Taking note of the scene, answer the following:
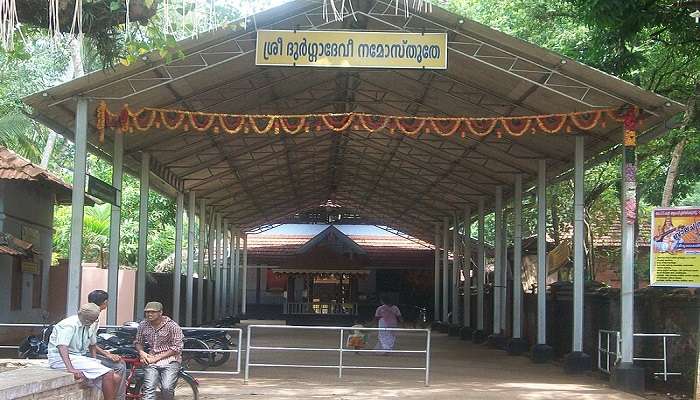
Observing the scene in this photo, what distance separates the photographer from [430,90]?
16016 mm

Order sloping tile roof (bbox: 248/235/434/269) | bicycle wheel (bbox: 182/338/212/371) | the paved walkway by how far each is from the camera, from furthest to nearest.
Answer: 1. sloping tile roof (bbox: 248/235/434/269)
2. bicycle wheel (bbox: 182/338/212/371)
3. the paved walkway

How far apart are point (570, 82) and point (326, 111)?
7097mm

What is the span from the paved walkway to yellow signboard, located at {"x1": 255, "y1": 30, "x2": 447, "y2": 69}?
4411 mm

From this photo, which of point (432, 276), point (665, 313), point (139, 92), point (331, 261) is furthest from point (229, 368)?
point (432, 276)

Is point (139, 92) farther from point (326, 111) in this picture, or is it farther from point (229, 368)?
point (326, 111)

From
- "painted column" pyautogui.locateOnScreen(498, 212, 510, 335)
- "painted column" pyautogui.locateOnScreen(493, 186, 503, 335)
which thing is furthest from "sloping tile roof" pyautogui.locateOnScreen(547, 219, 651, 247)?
"painted column" pyautogui.locateOnScreen(493, 186, 503, 335)

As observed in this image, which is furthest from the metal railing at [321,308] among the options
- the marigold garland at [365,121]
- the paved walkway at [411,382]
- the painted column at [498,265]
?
the marigold garland at [365,121]

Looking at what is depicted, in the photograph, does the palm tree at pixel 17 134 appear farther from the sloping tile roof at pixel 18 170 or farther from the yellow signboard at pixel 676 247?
the yellow signboard at pixel 676 247

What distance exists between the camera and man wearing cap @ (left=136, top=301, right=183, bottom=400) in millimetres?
8523

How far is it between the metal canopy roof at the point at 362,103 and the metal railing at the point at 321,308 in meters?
5.92

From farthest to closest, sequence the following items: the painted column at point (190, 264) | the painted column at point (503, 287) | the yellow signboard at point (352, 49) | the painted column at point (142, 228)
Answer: the painted column at point (190, 264)
the painted column at point (503, 287)
the painted column at point (142, 228)
the yellow signboard at point (352, 49)

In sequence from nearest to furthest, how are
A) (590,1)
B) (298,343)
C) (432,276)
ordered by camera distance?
1. (590,1)
2. (298,343)
3. (432,276)

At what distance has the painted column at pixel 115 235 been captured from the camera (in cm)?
1447

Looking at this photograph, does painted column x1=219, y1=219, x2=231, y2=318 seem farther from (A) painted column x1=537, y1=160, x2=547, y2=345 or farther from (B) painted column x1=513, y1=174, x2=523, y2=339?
(A) painted column x1=537, y1=160, x2=547, y2=345
